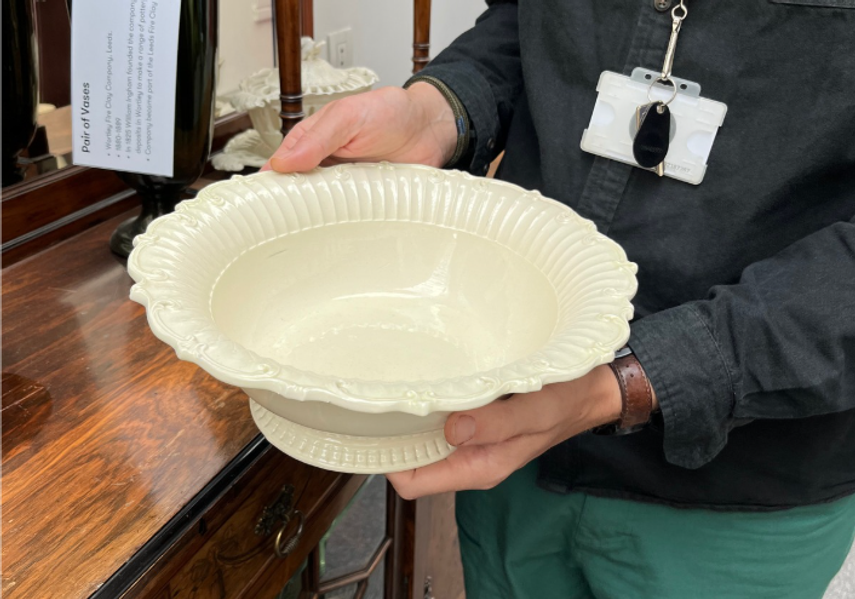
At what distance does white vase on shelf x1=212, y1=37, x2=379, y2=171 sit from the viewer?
927mm

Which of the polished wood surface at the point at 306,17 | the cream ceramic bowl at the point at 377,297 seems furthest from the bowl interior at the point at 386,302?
the polished wood surface at the point at 306,17

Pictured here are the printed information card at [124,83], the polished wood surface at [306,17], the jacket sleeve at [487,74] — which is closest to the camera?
the printed information card at [124,83]

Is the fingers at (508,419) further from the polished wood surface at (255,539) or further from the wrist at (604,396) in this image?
the polished wood surface at (255,539)

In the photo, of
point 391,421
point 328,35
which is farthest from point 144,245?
point 328,35

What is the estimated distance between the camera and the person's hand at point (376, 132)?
1.86 ft

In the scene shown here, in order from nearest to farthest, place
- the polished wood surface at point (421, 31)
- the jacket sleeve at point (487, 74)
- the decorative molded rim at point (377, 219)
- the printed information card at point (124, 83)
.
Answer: the decorative molded rim at point (377, 219) → the printed information card at point (124, 83) → the jacket sleeve at point (487, 74) → the polished wood surface at point (421, 31)

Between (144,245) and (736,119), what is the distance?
17.8 inches

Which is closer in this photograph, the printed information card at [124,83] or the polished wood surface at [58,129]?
the printed information card at [124,83]

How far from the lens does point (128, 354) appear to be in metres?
0.61

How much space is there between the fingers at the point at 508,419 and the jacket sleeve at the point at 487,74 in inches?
13.6

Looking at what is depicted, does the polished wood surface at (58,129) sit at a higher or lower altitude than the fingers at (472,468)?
higher

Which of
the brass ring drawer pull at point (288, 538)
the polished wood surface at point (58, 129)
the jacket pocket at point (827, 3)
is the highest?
the jacket pocket at point (827, 3)

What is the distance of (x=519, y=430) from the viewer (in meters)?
0.45

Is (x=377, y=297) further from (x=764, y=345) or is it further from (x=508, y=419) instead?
(x=764, y=345)
